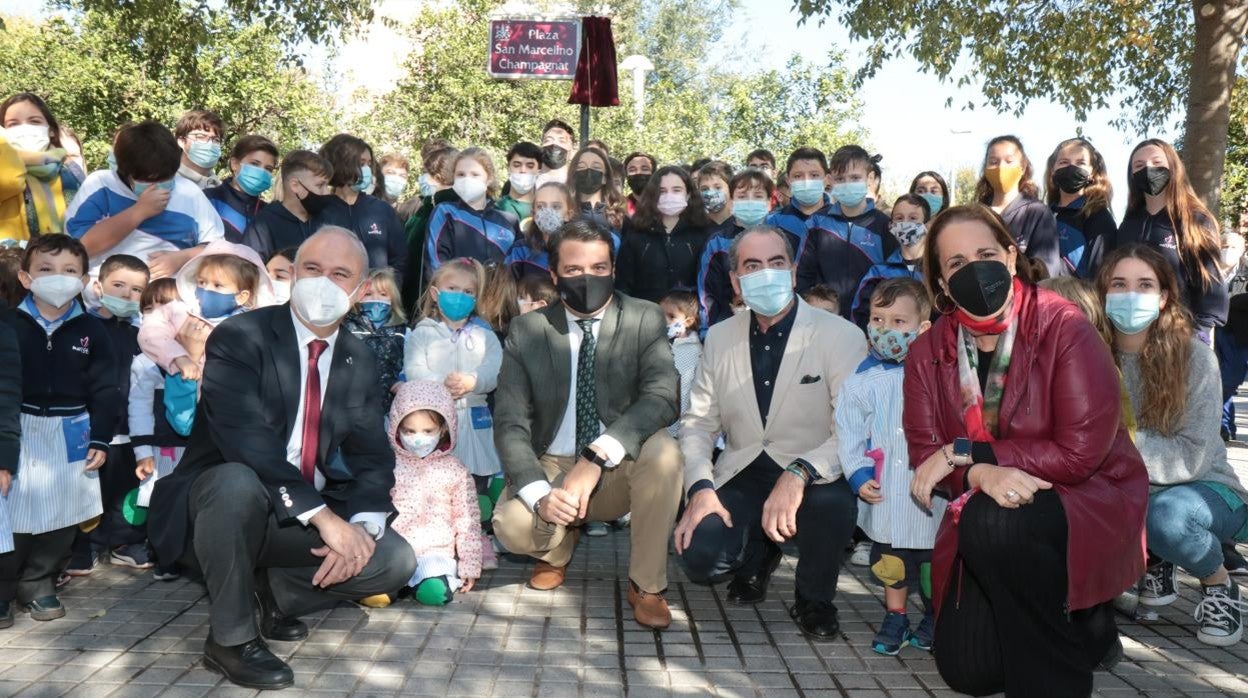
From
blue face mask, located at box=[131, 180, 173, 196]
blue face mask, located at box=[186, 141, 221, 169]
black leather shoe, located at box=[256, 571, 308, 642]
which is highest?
blue face mask, located at box=[186, 141, 221, 169]

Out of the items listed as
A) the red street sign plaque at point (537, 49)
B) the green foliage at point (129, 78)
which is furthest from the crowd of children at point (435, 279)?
the green foliage at point (129, 78)

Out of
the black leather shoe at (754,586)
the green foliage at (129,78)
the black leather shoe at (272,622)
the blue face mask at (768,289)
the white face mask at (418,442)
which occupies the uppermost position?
the green foliage at (129,78)

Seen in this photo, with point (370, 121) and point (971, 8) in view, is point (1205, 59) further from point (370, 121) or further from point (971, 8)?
point (370, 121)

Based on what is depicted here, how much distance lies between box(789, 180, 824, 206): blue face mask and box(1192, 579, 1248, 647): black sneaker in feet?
11.8

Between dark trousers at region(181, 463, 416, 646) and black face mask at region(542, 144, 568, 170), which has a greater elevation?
black face mask at region(542, 144, 568, 170)

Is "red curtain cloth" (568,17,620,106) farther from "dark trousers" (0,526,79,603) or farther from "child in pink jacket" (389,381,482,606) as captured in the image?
"dark trousers" (0,526,79,603)

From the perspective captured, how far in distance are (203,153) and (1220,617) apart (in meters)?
6.32

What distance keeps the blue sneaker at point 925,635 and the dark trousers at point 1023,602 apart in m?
0.53

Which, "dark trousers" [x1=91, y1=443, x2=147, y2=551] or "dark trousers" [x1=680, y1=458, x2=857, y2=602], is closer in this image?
"dark trousers" [x1=680, y1=458, x2=857, y2=602]

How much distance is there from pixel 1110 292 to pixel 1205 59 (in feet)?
22.2

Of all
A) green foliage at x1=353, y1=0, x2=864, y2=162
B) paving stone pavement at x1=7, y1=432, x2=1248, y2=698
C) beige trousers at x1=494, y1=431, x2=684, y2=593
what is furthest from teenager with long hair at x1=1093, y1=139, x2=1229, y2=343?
green foliage at x1=353, y1=0, x2=864, y2=162

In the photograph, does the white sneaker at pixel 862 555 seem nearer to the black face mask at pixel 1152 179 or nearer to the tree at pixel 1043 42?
the black face mask at pixel 1152 179

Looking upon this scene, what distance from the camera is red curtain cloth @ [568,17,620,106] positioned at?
11.8 meters

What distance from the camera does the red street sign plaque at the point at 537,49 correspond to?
12656mm
